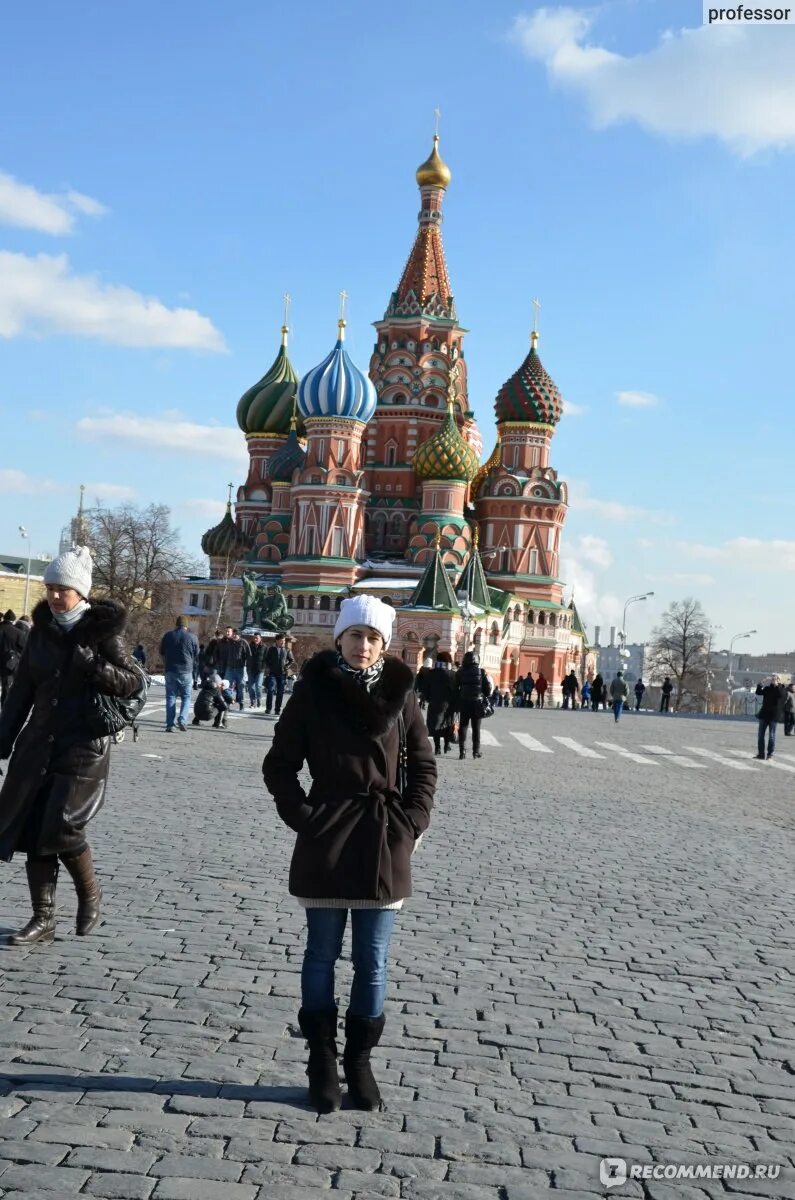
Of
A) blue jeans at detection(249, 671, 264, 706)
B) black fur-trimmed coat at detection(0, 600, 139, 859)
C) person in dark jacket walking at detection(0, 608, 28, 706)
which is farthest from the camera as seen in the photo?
blue jeans at detection(249, 671, 264, 706)

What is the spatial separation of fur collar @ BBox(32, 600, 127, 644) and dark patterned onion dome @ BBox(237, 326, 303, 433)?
254ft

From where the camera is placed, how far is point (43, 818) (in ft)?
19.6

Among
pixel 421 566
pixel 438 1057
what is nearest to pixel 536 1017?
pixel 438 1057

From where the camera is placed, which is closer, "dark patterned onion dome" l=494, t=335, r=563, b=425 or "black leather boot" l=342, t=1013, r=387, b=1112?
"black leather boot" l=342, t=1013, r=387, b=1112

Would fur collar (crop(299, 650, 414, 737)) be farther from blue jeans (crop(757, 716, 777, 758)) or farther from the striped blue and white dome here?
the striped blue and white dome

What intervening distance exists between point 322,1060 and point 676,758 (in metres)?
19.1

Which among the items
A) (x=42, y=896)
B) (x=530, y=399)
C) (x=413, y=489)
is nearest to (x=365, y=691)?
(x=42, y=896)

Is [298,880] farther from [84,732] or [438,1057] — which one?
[84,732]

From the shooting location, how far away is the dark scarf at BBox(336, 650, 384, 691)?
442 centimetres

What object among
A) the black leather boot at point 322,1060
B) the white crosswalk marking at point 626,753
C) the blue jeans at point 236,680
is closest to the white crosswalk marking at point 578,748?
the white crosswalk marking at point 626,753

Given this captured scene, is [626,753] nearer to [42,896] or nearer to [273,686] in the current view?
[273,686]

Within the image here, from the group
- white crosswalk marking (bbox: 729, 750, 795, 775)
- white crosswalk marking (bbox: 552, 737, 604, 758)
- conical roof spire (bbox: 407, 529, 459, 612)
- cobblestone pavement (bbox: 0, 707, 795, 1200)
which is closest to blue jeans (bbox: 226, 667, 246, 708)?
white crosswalk marking (bbox: 552, 737, 604, 758)

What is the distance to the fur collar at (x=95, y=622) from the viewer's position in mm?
6160

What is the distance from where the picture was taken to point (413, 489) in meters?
75.9
